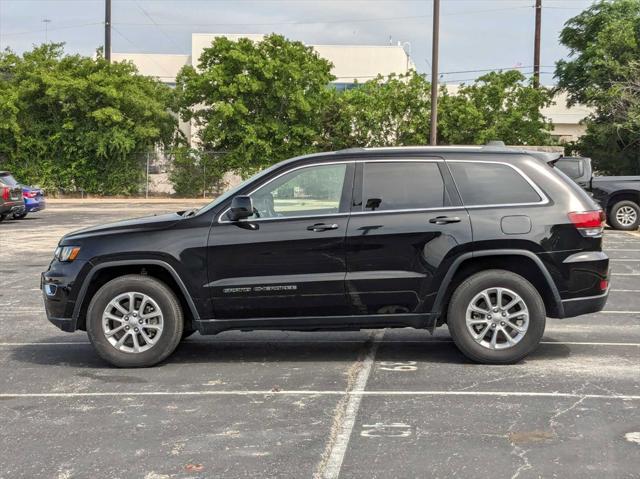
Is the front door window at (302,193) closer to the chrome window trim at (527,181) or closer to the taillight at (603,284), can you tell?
the chrome window trim at (527,181)

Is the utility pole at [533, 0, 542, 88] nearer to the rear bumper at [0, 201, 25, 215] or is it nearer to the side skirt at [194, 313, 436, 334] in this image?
the rear bumper at [0, 201, 25, 215]

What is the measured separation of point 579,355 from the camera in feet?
25.3

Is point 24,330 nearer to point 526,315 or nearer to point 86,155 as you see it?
point 526,315

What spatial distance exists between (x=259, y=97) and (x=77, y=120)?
8574 millimetres

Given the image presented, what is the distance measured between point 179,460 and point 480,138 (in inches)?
1378

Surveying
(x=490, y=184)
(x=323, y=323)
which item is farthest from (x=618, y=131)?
(x=323, y=323)

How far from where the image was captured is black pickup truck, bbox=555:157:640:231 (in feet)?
70.1

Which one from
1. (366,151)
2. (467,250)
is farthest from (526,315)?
(366,151)

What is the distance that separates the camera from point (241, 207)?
281 inches

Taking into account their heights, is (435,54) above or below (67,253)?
above

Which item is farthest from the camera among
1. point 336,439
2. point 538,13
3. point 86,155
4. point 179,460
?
point 538,13

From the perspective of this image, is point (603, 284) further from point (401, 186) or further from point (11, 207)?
point (11, 207)

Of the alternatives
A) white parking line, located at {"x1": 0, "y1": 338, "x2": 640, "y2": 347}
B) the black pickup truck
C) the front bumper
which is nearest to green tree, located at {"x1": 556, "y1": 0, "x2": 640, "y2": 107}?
the black pickup truck

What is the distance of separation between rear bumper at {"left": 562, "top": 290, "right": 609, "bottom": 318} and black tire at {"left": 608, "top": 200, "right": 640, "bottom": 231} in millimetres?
15115
